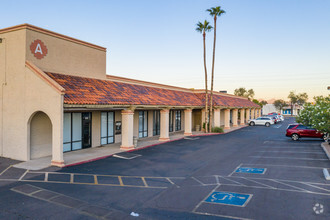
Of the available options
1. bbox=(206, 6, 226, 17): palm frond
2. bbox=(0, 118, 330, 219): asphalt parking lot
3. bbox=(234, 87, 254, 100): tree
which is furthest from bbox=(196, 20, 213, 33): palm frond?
bbox=(234, 87, 254, 100): tree

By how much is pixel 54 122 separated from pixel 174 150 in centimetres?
956

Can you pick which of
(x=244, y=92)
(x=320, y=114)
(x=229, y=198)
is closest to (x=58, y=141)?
(x=229, y=198)

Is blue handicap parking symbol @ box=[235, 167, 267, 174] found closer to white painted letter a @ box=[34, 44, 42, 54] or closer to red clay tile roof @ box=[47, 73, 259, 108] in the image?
red clay tile roof @ box=[47, 73, 259, 108]

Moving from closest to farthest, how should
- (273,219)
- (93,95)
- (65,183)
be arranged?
1. (273,219)
2. (65,183)
3. (93,95)

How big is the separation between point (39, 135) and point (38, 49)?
216 inches

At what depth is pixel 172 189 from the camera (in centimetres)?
1076

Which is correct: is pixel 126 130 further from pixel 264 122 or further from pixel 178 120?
pixel 264 122

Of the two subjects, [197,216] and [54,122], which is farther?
[54,122]

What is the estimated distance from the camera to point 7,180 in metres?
11.8

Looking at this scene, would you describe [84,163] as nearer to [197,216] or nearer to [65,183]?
[65,183]

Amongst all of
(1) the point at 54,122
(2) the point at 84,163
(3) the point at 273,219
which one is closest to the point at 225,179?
(3) the point at 273,219

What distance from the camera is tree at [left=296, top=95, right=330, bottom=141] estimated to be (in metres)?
19.1

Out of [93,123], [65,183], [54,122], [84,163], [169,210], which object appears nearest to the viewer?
[169,210]

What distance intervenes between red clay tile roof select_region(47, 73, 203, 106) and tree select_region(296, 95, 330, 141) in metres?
12.4
